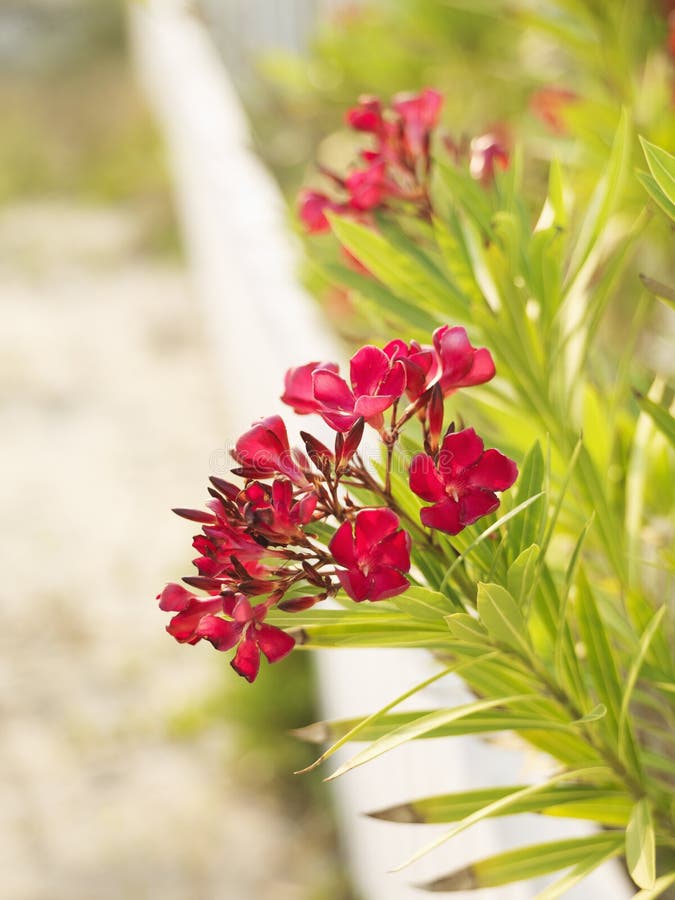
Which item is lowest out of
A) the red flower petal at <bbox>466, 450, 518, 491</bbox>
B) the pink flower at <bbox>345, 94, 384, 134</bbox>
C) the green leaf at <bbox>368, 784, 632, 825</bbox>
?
the green leaf at <bbox>368, 784, 632, 825</bbox>

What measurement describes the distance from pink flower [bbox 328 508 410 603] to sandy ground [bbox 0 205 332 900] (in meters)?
1.97

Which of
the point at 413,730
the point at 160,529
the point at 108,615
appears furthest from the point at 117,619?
the point at 413,730

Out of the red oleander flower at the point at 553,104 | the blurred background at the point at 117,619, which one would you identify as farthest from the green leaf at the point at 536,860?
the blurred background at the point at 117,619

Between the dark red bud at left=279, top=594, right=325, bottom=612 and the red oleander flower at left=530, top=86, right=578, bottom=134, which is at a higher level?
the red oleander flower at left=530, top=86, right=578, bottom=134

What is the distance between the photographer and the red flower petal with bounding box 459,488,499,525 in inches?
19.8

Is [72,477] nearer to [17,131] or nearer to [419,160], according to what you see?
[419,160]

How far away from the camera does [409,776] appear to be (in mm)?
1343

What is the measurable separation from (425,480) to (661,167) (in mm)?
213

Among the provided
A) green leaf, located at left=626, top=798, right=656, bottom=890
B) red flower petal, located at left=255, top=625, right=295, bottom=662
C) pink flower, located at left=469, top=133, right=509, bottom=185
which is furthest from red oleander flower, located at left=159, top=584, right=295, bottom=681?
pink flower, located at left=469, top=133, right=509, bottom=185

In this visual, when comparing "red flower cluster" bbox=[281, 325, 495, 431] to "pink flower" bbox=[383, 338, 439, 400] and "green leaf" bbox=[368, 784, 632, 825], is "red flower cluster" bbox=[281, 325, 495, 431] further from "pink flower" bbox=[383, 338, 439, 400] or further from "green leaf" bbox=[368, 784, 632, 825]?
"green leaf" bbox=[368, 784, 632, 825]

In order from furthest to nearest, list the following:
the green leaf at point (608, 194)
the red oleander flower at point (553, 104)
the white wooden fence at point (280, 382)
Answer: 1. the red oleander flower at point (553, 104)
2. the white wooden fence at point (280, 382)
3. the green leaf at point (608, 194)

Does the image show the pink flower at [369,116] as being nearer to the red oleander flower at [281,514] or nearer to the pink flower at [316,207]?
the pink flower at [316,207]

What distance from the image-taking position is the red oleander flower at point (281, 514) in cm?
50

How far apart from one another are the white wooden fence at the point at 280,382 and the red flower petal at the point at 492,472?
13.9 inches
